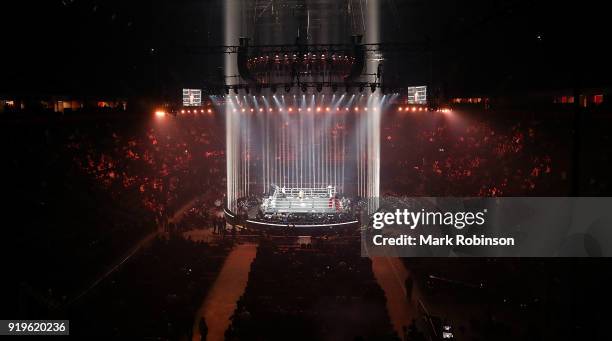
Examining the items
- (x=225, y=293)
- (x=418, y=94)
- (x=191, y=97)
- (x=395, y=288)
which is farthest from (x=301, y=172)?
(x=225, y=293)

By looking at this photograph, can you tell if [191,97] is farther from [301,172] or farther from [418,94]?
[418,94]

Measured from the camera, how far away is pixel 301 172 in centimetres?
2603

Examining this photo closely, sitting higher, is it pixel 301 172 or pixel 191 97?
pixel 191 97

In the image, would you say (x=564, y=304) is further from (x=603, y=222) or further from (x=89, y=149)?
(x=89, y=149)

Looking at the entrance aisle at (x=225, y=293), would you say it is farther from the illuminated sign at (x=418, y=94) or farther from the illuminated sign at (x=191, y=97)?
the illuminated sign at (x=418, y=94)

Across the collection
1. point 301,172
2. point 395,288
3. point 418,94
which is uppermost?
point 418,94

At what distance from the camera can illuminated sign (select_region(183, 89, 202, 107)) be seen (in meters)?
22.2

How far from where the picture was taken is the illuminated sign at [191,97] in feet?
72.8

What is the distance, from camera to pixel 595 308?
9297 mm

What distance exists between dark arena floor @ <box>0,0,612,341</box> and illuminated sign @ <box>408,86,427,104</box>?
0.47ft

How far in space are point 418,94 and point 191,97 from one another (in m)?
10.5

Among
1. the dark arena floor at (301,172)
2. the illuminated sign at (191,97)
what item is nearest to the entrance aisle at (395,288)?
the dark arena floor at (301,172)

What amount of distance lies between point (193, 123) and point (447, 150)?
1362cm

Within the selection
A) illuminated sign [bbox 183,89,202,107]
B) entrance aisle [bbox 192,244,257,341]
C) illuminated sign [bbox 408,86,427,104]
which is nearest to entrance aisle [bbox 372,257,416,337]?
entrance aisle [bbox 192,244,257,341]
